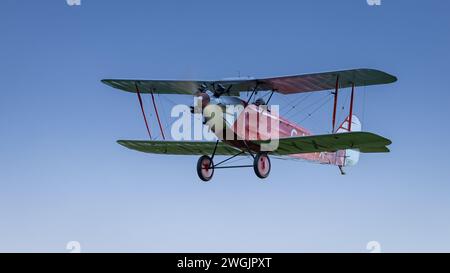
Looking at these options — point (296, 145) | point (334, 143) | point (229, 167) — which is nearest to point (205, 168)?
point (229, 167)

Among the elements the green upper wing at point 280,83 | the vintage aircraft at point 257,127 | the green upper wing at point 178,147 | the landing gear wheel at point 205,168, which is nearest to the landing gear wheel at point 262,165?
the vintage aircraft at point 257,127

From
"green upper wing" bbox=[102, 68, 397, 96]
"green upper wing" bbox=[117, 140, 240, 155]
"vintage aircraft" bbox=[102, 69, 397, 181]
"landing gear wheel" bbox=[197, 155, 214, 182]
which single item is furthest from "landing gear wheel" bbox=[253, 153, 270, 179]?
"green upper wing" bbox=[102, 68, 397, 96]

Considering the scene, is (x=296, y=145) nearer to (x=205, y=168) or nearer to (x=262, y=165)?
(x=262, y=165)

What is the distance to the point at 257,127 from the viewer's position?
716 inches

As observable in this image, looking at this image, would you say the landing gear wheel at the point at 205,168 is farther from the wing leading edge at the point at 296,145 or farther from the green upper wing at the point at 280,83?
the green upper wing at the point at 280,83

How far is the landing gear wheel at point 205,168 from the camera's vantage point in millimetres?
18375

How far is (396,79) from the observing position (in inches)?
690

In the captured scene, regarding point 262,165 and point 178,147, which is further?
point 178,147

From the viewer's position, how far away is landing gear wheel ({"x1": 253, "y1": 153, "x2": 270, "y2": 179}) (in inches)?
701

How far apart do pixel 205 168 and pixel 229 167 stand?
2.10 feet

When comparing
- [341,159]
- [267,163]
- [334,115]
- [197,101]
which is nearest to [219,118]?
[197,101]

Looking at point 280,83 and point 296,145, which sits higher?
point 280,83

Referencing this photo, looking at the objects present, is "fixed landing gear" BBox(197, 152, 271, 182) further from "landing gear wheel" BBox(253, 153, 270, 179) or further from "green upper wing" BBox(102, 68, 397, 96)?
"green upper wing" BBox(102, 68, 397, 96)

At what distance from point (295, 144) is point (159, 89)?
162 inches
